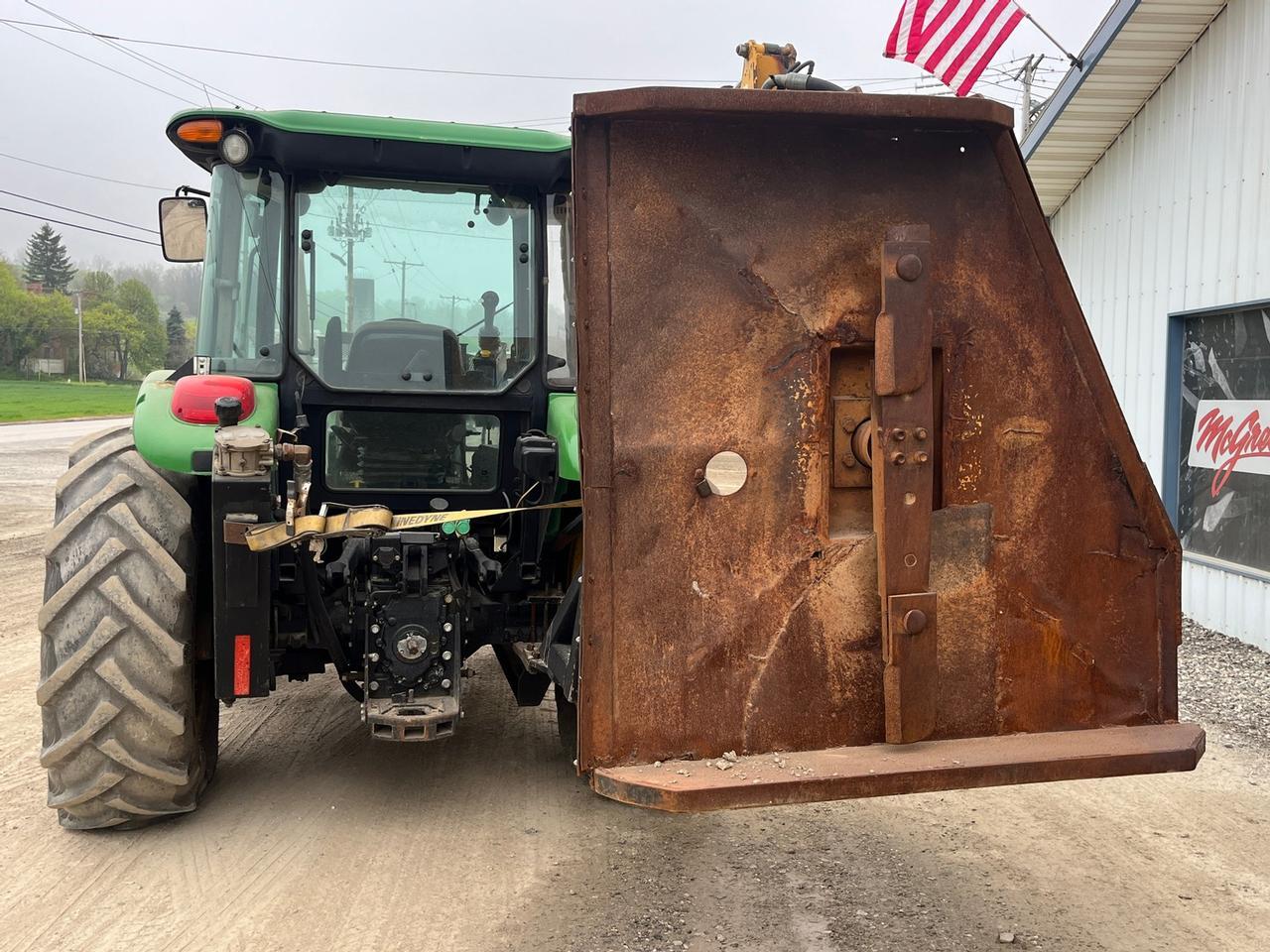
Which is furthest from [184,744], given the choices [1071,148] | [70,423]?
[70,423]

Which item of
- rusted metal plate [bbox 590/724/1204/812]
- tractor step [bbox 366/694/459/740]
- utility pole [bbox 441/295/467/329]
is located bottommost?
tractor step [bbox 366/694/459/740]

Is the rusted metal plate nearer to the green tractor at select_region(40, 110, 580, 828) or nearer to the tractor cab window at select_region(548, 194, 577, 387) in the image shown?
the green tractor at select_region(40, 110, 580, 828)

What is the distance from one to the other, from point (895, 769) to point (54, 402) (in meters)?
46.9

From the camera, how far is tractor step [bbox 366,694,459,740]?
3.66m

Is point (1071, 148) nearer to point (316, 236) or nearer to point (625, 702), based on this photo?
point (316, 236)

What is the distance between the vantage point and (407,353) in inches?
162

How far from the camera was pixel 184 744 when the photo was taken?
366 cm

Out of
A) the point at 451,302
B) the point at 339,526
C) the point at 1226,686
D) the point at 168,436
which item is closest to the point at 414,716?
the point at 339,526

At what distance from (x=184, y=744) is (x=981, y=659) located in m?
2.64

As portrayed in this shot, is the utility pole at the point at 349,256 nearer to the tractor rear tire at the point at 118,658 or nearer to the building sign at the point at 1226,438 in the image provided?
the tractor rear tire at the point at 118,658

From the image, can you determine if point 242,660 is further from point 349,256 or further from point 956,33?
point 956,33

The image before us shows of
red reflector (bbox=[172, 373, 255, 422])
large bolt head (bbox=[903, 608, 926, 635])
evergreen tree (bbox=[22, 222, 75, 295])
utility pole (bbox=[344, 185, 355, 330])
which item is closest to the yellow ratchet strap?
red reflector (bbox=[172, 373, 255, 422])

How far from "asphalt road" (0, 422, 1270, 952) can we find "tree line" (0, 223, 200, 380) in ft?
192

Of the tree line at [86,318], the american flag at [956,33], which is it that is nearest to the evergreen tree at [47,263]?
the tree line at [86,318]
